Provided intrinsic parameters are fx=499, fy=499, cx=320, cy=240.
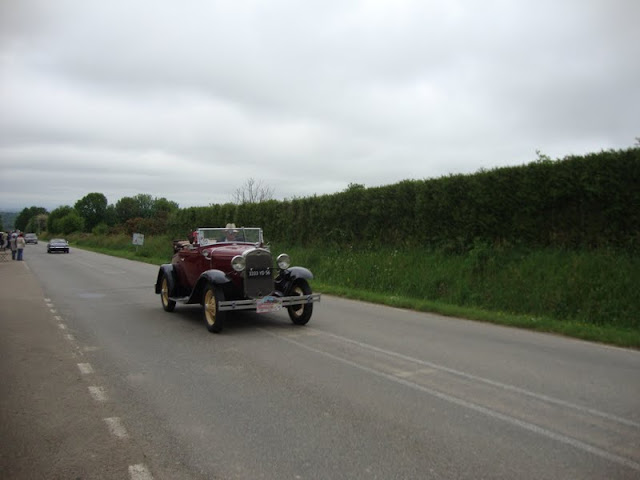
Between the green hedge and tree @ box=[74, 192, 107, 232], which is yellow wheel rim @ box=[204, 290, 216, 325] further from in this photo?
tree @ box=[74, 192, 107, 232]

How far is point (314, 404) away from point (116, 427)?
1.78 meters

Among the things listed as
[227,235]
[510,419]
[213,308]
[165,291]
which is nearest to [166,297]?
[165,291]

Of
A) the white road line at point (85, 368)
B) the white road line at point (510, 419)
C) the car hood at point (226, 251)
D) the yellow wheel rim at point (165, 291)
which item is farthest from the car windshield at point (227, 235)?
the white road line at point (510, 419)

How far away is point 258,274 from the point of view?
8945 millimetres

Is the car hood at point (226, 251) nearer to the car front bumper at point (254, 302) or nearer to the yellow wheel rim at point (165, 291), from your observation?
the car front bumper at point (254, 302)

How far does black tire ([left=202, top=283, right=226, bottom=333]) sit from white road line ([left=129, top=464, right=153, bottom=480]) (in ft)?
15.3

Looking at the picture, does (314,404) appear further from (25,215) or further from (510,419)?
(25,215)

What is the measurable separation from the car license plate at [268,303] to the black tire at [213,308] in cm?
61

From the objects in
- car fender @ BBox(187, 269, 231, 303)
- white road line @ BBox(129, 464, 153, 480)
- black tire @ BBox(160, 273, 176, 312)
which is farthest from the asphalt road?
black tire @ BBox(160, 273, 176, 312)

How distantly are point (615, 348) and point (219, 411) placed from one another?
20.1 ft

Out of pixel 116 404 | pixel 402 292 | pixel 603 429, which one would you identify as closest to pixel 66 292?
pixel 402 292

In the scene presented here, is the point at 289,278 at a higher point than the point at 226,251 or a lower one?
lower

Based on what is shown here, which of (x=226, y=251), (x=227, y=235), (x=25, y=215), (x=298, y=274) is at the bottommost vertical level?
(x=298, y=274)

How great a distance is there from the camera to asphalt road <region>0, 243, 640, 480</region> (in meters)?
3.60
